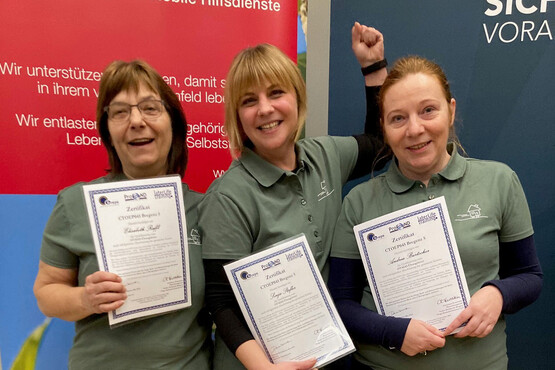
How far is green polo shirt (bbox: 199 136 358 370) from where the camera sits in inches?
56.9

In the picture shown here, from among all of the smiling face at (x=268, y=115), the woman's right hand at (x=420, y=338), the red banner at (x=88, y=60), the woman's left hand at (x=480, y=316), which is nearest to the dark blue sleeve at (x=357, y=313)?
the woman's right hand at (x=420, y=338)

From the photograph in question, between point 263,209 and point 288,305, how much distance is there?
34 cm

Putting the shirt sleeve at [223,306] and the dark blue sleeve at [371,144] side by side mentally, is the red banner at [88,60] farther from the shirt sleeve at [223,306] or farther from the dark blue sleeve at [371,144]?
the shirt sleeve at [223,306]

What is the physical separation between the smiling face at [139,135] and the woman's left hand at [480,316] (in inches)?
47.1

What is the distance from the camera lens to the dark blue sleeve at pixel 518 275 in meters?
1.36

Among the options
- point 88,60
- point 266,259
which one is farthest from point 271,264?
point 88,60

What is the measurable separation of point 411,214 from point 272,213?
1.57 feet

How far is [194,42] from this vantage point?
203 cm

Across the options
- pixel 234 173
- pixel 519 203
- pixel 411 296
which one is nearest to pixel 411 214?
pixel 411 296

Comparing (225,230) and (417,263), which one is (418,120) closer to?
(417,263)

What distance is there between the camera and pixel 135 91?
5.13 ft

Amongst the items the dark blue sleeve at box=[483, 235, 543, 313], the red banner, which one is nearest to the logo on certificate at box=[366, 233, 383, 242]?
the dark blue sleeve at box=[483, 235, 543, 313]

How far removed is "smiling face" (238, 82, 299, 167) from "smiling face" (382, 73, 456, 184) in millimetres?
365

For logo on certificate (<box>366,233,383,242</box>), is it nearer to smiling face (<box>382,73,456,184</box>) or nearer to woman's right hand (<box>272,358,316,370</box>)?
smiling face (<box>382,73,456,184</box>)
